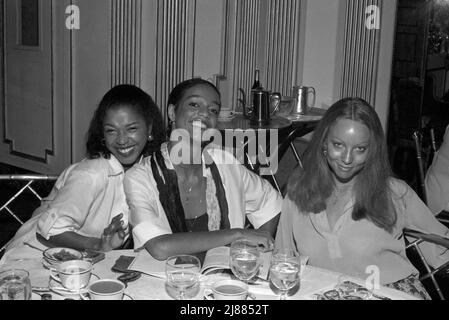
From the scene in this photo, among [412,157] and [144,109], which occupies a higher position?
[144,109]

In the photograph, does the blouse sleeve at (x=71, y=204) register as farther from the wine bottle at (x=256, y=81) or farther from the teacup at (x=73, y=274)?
the wine bottle at (x=256, y=81)

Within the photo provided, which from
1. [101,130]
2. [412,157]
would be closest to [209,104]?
[101,130]

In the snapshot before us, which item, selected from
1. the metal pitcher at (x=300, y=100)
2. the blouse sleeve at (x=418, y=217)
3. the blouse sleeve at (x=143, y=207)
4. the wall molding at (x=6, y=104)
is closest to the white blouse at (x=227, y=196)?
the blouse sleeve at (x=143, y=207)

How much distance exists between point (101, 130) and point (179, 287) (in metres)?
0.93

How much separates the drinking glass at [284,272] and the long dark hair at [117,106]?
877 mm

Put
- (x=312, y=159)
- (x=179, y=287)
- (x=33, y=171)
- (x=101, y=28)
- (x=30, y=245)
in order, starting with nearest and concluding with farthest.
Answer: (x=179, y=287) → (x=30, y=245) → (x=312, y=159) → (x=101, y=28) → (x=33, y=171)

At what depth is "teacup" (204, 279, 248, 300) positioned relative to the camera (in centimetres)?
138

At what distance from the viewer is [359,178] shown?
6.66 feet

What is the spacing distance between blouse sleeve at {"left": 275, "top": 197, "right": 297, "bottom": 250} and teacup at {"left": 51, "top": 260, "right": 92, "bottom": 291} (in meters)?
0.80

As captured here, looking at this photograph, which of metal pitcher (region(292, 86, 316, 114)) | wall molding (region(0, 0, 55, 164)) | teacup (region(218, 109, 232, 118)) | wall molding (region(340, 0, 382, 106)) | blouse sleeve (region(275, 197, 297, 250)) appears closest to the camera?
blouse sleeve (region(275, 197, 297, 250))

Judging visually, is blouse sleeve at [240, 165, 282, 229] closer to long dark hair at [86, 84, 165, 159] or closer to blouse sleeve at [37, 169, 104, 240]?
long dark hair at [86, 84, 165, 159]

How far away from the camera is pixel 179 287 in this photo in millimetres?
1434

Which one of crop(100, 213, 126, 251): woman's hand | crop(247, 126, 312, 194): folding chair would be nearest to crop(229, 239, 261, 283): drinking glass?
crop(100, 213, 126, 251): woman's hand

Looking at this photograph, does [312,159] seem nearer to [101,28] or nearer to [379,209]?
[379,209]
